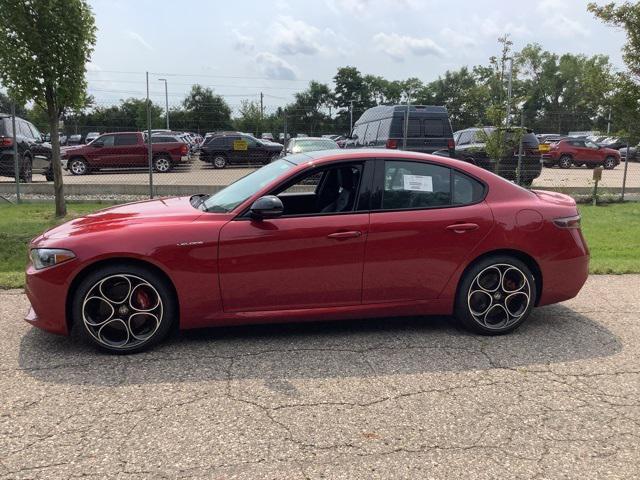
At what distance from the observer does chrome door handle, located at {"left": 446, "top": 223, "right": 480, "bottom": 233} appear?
4488 mm

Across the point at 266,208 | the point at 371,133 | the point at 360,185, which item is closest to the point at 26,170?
the point at 371,133

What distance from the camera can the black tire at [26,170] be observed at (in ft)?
46.6

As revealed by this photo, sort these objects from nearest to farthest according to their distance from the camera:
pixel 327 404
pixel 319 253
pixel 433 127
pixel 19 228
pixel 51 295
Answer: pixel 327 404
pixel 51 295
pixel 319 253
pixel 19 228
pixel 433 127

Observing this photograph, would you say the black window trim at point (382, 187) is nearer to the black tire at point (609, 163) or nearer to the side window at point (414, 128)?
the side window at point (414, 128)

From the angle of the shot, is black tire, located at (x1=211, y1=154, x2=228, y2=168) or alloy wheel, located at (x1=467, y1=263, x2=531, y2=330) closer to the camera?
alloy wheel, located at (x1=467, y1=263, x2=531, y2=330)

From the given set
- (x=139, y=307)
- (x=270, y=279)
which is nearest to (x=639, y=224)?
(x=270, y=279)

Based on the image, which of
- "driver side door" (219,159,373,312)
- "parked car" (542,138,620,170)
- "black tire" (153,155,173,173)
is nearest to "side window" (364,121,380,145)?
"black tire" (153,155,173,173)

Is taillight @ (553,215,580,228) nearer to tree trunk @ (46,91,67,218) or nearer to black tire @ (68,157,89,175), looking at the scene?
tree trunk @ (46,91,67,218)

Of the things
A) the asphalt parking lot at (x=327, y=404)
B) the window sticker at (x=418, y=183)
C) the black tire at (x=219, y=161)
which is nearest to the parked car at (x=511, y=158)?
the window sticker at (x=418, y=183)

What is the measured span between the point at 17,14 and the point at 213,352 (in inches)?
292

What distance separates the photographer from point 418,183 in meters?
4.60

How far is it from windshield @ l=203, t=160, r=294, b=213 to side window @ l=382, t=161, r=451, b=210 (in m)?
A: 0.82

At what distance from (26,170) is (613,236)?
13.4 meters

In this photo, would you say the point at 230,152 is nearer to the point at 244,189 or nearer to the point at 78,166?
the point at 78,166
